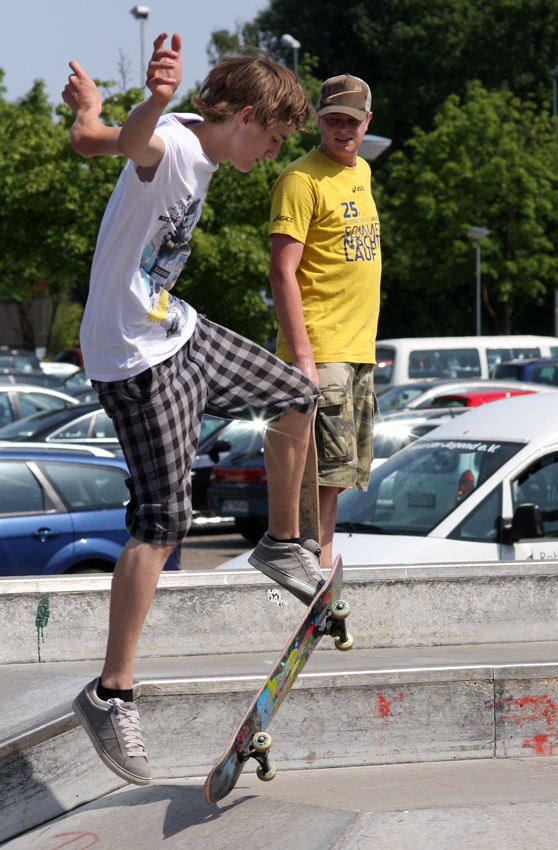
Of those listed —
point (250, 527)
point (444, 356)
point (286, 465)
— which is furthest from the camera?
point (444, 356)

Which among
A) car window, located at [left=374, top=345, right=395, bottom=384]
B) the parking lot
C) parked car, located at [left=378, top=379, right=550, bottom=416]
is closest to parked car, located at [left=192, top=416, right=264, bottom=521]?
the parking lot

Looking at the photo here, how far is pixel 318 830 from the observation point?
2512 millimetres

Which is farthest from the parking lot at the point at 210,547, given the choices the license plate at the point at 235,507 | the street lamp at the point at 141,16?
the street lamp at the point at 141,16

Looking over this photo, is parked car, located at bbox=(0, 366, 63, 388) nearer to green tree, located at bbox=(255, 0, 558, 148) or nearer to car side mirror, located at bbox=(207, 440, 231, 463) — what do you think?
car side mirror, located at bbox=(207, 440, 231, 463)

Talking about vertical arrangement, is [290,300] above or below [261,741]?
above

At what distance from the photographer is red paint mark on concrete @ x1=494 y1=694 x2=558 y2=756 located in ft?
11.1

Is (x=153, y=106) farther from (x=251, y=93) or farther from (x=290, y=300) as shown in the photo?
(x=290, y=300)

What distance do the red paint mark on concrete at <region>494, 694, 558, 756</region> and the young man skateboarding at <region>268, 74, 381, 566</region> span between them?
3.68 feet

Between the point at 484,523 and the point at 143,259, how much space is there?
12.0ft

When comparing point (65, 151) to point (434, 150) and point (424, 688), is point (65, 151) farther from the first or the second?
point (424, 688)

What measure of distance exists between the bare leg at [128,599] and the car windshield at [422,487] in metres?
3.28

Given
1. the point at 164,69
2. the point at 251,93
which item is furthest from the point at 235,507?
the point at 164,69

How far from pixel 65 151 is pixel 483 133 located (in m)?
16.1

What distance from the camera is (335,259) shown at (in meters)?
4.06
